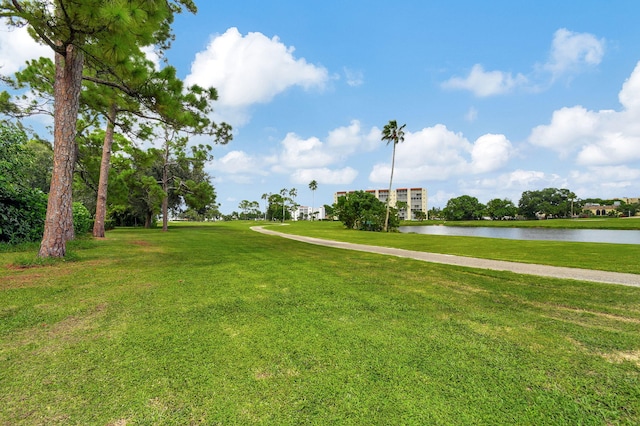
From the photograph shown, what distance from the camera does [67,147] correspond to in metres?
7.95

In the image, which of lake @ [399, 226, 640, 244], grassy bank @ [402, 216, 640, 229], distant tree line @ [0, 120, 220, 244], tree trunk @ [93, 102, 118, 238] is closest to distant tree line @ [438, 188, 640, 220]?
Result: grassy bank @ [402, 216, 640, 229]

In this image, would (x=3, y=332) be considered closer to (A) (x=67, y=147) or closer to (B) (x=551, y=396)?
(B) (x=551, y=396)

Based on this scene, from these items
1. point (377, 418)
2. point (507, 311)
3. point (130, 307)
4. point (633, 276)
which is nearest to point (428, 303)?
point (507, 311)

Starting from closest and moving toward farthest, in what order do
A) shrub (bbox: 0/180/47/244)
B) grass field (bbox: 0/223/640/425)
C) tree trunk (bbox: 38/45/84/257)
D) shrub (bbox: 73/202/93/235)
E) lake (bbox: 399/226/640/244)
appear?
grass field (bbox: 0/223/640/425)
tree trunk (bbox: 38/45/84/257)
shrub (bbox: 0/180/47/244)
shrub (bbox: 73/202/93/235)
lake (bbox: 399/226/640/244)

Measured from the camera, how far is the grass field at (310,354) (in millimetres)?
2109

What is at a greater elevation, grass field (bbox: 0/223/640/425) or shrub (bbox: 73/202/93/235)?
shrub (bbox: 73/202/93/235)

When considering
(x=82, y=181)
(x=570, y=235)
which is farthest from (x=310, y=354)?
(x=570, y=235)

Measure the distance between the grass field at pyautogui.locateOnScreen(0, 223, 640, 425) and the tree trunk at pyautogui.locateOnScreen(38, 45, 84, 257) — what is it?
266 cm

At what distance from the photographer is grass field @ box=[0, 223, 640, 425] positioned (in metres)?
2.11

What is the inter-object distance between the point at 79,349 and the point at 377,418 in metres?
3.06

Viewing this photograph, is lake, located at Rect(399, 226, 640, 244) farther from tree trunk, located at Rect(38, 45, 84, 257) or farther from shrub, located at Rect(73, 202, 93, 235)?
shrub, located at Rect(73, 202, 93, 235)

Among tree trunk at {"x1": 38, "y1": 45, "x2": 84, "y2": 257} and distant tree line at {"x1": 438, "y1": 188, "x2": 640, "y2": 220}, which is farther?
distant tree line at {"x1": 438, "y1": 188, "x2": 640, "y2": 220}

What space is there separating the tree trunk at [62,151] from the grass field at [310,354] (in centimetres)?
266

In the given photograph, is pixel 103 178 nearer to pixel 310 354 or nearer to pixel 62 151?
pixel 62 151
